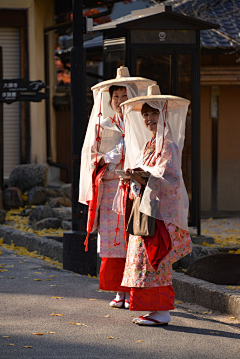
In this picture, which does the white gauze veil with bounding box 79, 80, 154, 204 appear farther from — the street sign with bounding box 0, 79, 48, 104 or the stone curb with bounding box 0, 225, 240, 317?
the street sign with bounding box 0, 79, 48, 104

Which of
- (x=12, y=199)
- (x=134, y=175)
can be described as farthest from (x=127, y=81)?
(x=12, y=199)

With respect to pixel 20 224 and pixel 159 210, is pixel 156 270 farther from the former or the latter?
pixel 20 224

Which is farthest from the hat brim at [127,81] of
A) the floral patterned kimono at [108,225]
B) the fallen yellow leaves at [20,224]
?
the fallen yellow leaves at [20,224]

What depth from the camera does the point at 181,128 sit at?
4.30 metres

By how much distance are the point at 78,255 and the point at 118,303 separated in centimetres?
130

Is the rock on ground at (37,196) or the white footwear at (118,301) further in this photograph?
the rock on ground at (37,196)

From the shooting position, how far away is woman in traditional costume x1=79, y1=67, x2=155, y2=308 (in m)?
4.86

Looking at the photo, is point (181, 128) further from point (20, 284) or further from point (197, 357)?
point (20, 284)

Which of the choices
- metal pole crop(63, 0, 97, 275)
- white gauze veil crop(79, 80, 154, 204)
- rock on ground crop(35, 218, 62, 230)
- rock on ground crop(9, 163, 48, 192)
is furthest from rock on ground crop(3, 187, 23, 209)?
white gauze veil crop(79, 80, 154, 204)

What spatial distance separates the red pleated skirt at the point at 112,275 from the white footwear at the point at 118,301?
7 centimetres

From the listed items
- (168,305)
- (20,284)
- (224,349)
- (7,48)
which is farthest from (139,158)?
(7,48)

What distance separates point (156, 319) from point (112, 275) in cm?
74

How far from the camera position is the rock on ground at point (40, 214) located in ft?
29.6

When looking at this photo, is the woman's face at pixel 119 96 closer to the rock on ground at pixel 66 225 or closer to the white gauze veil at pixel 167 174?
the white gauze veil at pixel 167 174
